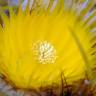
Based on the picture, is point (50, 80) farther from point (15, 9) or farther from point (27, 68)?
point (15, 9)

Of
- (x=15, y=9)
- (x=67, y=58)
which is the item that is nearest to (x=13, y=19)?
(x=15, y=9)

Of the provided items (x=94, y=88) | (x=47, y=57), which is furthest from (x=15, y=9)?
(x=94, y=88)

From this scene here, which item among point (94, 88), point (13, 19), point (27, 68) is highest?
point (13, 19)

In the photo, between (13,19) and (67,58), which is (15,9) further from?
(67,58)

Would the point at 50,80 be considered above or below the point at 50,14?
below
